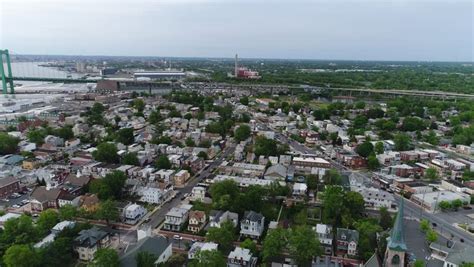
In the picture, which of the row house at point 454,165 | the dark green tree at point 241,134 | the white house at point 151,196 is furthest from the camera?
the dark green tree at point 241,134

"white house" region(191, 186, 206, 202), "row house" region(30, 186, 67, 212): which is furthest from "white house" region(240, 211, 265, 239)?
"row house" region(30, 186, 67, 212)

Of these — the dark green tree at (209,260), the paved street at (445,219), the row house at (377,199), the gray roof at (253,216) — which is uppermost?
the dark green tree at (209,260)

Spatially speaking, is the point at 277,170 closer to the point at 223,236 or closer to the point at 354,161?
the point at 354,161

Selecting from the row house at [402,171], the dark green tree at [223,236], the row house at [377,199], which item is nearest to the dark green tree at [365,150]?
the row house at [402,171]

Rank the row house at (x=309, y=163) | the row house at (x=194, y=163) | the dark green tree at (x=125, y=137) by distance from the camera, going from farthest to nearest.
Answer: the dark green tree at (x=125, y=137) < the row house at (x=309, y=163) < the row house at (x=194, y=163)

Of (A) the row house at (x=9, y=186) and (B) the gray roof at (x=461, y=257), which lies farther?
(A) the row house at (x=9, y=186)

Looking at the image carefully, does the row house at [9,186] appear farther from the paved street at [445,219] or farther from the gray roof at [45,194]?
the paved street at [445,219]

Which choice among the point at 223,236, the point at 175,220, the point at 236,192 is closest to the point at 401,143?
Result: the point at 236,192

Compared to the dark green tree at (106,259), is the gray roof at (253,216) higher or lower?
lower
